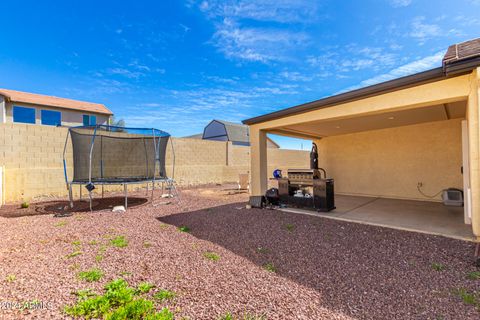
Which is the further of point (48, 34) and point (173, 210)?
point (48, 34)

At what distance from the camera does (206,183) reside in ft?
38.4

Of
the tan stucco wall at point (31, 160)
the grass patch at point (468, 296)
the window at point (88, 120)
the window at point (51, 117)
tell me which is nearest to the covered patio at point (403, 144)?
the grass patch at point (468, 296)

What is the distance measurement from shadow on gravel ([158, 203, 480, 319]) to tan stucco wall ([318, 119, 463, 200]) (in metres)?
4.51

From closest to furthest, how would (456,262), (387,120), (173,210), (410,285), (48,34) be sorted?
(410,285)
(456,262)
(173,210)
(387,120)
(48,34)

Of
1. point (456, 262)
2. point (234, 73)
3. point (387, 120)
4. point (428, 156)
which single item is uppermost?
point (234, 73)

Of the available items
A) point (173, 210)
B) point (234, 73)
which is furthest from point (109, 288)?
point (234, 73)

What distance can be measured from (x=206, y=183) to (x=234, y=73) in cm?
570

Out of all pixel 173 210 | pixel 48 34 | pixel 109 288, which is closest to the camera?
pixel 109 288

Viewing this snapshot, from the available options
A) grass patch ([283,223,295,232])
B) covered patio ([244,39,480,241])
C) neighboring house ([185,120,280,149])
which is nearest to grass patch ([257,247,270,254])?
grass patch ([283,223,295,232])

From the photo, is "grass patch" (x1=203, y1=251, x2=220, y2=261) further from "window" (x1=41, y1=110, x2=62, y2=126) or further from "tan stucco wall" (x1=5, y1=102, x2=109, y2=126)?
"tan stucco wall" (x1=5, y1=102, x2=109, y2=126)

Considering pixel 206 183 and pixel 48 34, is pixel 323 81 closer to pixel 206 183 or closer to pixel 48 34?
pixel 206 183

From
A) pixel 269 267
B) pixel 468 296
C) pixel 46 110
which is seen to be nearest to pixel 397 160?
pixel 468 296

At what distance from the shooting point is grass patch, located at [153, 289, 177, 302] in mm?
→ 2041

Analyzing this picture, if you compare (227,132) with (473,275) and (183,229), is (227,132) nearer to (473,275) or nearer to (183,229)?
(183,229)
